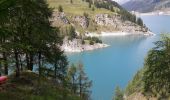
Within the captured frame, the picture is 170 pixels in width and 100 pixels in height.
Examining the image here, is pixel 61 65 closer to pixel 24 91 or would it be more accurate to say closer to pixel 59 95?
pixel 59 95

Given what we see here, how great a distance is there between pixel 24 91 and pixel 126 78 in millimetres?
146018

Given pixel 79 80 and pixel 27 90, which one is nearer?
pixel 27 90

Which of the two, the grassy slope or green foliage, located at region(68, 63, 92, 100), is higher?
the grassy slope

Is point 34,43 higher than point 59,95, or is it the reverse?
point 34,43

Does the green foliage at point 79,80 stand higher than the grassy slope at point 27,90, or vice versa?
the grassy slope at point 27,90

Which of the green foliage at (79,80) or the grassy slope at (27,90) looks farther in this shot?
the green foliage at (79,80)

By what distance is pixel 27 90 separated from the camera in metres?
31.0

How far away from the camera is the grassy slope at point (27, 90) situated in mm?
28247

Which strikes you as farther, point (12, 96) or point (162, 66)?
point (162, 66)

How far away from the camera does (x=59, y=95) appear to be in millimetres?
34469

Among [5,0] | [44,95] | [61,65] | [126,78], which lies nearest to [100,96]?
[126,78]

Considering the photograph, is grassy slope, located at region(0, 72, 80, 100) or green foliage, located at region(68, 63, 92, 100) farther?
green foliage, located at region(68, 63, 92, 100)

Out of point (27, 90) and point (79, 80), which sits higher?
point (27, 90)

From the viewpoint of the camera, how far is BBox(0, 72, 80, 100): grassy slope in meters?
28.2
